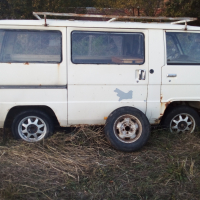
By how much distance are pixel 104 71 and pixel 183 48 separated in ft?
5.01

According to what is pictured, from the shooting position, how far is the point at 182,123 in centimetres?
521

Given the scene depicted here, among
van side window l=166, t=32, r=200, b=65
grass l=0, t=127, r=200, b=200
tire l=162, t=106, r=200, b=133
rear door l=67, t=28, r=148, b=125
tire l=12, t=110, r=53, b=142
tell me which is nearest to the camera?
grass l=0, t=127, r=200, b=200

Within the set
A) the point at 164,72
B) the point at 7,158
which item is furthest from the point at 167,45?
the point at 7,158

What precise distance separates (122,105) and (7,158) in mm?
2083

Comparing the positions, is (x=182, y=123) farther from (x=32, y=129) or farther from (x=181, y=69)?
(x=32, y=129)

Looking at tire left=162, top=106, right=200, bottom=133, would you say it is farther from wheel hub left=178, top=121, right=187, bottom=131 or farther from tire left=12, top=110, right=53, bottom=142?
tire left=12, top=110, right=53, bottom=142

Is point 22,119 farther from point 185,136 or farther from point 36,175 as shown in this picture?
point 185,136

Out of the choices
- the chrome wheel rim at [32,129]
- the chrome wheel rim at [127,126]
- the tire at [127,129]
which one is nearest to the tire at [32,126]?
the chrome wheel rim at [32,129]

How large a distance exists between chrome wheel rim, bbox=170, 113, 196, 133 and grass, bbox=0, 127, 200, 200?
0.19m

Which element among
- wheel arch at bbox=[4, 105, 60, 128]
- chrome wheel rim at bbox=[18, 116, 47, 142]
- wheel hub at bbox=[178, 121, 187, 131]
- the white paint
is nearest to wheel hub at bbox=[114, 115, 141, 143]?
the white paint

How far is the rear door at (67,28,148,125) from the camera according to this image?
4641 mm

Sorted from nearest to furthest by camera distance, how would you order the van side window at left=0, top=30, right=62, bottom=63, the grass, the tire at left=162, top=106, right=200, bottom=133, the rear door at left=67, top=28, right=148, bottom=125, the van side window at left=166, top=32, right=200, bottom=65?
the grass, the van side window at left=0, top=30, right=62, bottom=63, the rear door at left=67, top=28, right=148, bottom=125, the van side window at left=166, top=32, right=200, bottom=65, the tire at left=162, top=106, right=200, bottom=133

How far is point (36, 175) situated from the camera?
12.4ft

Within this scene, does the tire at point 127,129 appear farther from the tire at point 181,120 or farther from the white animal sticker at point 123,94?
the tire at point 181,120
